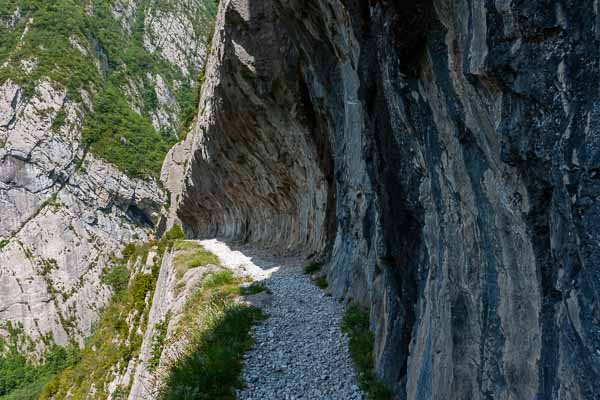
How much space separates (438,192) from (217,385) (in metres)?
3.82

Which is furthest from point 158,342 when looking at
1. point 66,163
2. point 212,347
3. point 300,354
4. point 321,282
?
point 66,163

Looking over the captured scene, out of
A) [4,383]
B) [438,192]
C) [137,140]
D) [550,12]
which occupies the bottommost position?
[4,383]

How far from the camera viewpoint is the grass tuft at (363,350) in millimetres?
5383

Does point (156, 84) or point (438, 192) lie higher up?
point (156, 84)

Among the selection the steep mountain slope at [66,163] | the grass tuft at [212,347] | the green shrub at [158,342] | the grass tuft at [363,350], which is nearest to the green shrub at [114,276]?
the steep mountain slope at [66,163]

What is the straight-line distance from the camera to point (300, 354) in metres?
6.87

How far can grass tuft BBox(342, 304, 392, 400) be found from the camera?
17.7ft

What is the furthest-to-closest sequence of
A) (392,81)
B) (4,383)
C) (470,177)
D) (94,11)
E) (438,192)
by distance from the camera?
1. (94,11)
2. (4,383)
3. (392,81)
4. (438,192)
5. (470,177)

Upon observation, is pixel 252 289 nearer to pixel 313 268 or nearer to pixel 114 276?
pixel 313 268

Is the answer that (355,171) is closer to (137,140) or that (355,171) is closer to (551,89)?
(551,89)

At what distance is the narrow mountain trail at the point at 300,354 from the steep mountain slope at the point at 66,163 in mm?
61689

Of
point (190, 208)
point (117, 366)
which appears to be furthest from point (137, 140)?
point (117, 366)

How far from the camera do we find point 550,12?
2.20 m

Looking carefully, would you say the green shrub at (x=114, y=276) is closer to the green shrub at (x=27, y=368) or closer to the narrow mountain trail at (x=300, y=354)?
the green shrub at (x=27, y=368)
